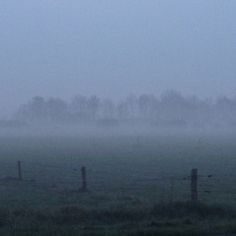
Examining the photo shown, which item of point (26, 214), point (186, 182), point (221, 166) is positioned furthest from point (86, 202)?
point (221, 166)

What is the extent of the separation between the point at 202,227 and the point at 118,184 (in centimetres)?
1704

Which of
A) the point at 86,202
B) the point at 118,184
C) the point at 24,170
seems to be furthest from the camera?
the point at 24,170

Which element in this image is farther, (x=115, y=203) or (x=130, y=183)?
(x=130, y=183)

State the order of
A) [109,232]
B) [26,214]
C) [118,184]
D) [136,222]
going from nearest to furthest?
[109,232], [136,222], [26,214], [118,184]

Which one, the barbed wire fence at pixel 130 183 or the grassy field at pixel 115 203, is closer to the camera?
the grassy field at pixel 115 203

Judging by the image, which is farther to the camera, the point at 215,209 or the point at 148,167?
the point at 148,167

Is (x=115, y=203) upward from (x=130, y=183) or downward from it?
upward

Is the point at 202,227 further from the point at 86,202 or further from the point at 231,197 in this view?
the point at 231,197

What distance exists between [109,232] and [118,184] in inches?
690

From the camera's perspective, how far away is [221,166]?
47031 mm

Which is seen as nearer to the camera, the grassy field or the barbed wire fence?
the grassy field

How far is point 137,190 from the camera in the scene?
30.0 meters

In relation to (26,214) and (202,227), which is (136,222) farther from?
(26,214)

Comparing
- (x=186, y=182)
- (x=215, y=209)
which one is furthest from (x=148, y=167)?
(x=215, y=209)
